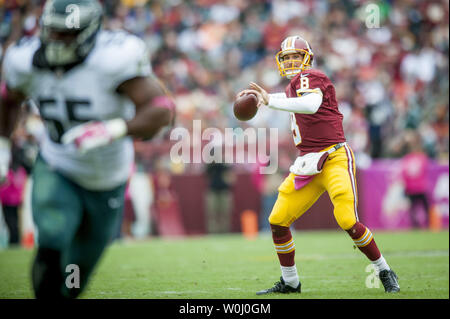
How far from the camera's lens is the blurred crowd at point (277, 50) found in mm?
13195

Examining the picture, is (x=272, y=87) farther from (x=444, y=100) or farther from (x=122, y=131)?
(x=122, y=131)

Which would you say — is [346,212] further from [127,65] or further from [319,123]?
[127,65]

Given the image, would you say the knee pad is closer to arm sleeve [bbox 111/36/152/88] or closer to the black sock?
arm sleeve [bbox 111/36/152/88]

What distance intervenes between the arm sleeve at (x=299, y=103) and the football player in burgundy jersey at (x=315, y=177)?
83mm

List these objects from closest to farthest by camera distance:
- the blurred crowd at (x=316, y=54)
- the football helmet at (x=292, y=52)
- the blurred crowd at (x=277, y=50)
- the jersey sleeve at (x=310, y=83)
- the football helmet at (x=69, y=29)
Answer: the football helmet at (x=69, y=29) → the jersey sleeve at (x=310, y=83) → the football helmet at (x=292, y=52) → the blurred crowd at (x=277, y=50) → the blurred crowd at (x=316, y=54)

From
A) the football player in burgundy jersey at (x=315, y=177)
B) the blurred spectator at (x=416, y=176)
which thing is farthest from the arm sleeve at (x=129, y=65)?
the blurred spectator at (x=416, y=176)

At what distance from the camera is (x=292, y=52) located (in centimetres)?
512

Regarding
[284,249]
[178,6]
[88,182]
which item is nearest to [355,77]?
[178,6]

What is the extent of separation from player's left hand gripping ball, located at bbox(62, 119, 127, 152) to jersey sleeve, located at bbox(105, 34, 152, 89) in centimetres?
33

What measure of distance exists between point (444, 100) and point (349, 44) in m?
2.35

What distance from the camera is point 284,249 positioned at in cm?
520

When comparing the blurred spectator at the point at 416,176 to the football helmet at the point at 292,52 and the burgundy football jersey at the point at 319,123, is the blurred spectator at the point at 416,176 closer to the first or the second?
the burgundy football jersey at the point at 319,123

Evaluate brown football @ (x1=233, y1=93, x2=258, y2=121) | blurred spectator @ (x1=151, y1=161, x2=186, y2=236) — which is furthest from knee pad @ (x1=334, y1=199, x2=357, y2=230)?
blurred spectator @ (x1=151, y1=161, x2=186, y2=236)

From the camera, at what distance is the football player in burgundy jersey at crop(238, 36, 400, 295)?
505cm
